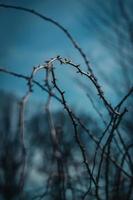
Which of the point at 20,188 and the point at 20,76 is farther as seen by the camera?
the point at 20,76

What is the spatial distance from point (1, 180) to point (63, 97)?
1869cm

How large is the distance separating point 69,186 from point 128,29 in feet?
10.1

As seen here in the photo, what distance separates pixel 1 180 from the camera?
1875 cm

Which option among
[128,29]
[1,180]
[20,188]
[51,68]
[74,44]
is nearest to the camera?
[20,188]

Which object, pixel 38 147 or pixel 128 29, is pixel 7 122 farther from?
pixel 128 29

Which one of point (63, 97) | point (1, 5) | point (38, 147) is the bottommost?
point (63, 97)

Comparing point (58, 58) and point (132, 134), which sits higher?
point (132, 134)

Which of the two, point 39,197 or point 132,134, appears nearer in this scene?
point 39,197

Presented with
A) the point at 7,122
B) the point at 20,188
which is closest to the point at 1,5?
the point at 20,188

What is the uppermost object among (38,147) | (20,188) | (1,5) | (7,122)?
(7,122)

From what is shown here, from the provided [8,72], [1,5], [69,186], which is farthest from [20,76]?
[69,186]

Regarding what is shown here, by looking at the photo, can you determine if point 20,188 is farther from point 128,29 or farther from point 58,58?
point 128,29

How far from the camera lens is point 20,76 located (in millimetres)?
909

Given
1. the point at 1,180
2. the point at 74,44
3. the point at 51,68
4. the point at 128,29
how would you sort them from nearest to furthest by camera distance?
the point at 51,68 < the point at 74,44 < the point at 128,29 < the point at 1,180
